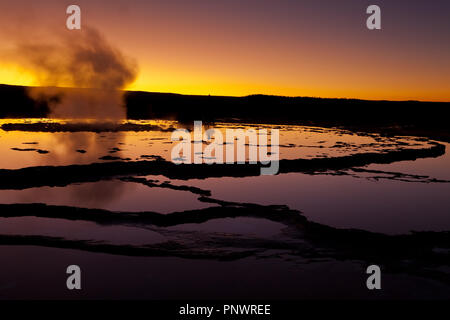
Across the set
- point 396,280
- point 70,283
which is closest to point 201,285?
point 70,283

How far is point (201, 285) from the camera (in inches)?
126

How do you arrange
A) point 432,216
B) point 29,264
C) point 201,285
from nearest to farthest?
point 201,285
point 29,264
point 432,216

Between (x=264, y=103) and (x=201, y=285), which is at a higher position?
(x=264, y=103)

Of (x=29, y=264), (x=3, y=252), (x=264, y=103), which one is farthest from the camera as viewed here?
(x=264, y=103)

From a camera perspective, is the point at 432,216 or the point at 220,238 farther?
the point at 432,216

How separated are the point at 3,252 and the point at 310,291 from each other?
2.73 metres

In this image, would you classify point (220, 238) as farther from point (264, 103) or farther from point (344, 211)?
point (264, 103)

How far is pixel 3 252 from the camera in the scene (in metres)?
3.71
